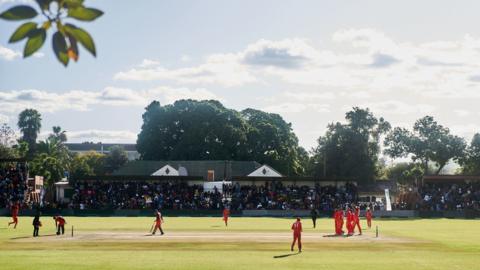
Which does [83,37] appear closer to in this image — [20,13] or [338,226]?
[20,13]

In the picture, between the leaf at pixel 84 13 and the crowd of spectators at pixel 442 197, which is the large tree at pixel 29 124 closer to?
the crowd of spectators at pixel 442 197

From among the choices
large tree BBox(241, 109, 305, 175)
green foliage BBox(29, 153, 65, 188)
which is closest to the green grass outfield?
green foliage BBox(29, 153, 65, 188)

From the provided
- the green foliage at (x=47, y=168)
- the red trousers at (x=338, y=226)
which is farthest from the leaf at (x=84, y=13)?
the green foliage at (x=47, y=168)

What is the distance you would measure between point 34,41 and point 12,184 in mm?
70186

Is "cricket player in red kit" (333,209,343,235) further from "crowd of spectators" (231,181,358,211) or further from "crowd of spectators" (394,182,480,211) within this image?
"crowd of spectators" (394,182,480,211)

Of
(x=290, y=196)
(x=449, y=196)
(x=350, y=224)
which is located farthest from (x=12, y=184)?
(x=449, y=196)

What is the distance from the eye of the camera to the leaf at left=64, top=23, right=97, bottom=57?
A: 7.66 ft

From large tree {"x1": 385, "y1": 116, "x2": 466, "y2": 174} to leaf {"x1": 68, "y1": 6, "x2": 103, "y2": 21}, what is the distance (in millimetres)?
101904

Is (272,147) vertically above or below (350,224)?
above

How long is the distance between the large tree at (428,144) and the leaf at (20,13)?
335ft

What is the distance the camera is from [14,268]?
71.7 feet

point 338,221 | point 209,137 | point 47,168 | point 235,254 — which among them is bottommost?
point 235,254

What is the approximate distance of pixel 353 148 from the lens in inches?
4033

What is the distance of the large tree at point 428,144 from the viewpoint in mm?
100625
